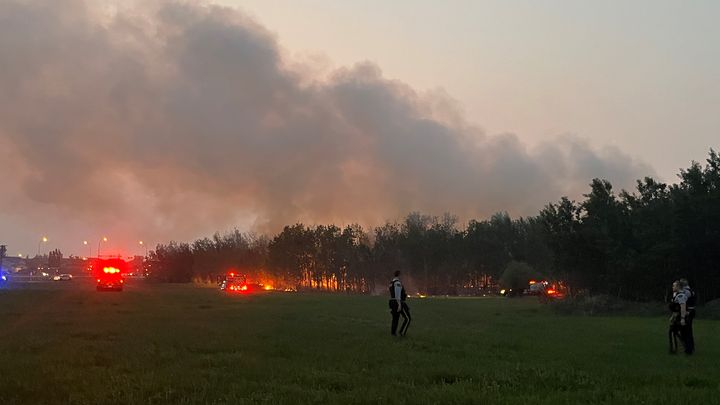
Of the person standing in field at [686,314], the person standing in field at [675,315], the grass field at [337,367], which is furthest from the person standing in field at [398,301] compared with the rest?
the person standing in field at [686,314]

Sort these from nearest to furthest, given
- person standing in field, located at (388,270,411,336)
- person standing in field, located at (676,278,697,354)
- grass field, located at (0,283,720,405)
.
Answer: grass field, located at (0,283,720,405) < person standing in field, located at (676,278,697,354) < person standing in field, located at (388,270,411,336)

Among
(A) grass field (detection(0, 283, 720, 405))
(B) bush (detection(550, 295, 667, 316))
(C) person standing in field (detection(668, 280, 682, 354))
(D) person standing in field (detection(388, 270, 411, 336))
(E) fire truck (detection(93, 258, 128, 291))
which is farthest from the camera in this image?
(E) fire truck (detection(93, 258, 128, 291))

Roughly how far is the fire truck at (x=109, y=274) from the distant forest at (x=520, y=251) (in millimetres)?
48383

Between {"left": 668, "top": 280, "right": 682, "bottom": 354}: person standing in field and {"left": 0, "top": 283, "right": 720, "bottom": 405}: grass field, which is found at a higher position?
{"left": 668, "top": 280, "right": 682, "bottom": 354}: person standing in field

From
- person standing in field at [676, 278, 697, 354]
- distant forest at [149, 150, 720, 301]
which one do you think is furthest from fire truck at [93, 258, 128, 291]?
person standing in field at [676, 278, 697, 354]

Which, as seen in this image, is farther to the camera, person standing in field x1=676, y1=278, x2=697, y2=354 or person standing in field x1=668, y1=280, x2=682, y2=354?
person standing in field x1=668, y1=280, x2=682, y2=354

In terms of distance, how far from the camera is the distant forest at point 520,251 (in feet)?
174

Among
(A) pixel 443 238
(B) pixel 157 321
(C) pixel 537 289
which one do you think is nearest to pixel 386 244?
(A) pixel 443 238

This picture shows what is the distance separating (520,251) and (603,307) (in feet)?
268

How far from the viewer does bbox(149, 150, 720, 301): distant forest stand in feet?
174

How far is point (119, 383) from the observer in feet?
39.5

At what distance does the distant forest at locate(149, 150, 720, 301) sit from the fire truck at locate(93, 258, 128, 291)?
48.4m

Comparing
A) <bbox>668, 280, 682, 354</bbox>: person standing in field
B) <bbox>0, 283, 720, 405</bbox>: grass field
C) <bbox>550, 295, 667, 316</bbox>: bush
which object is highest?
<bbox>668, 280, 682, 354</bbox>: person standing in field

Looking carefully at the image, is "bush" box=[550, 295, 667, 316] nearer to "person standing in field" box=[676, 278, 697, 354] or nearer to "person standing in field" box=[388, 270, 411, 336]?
"person standing in field" box=[676, 278, 697, 354]
